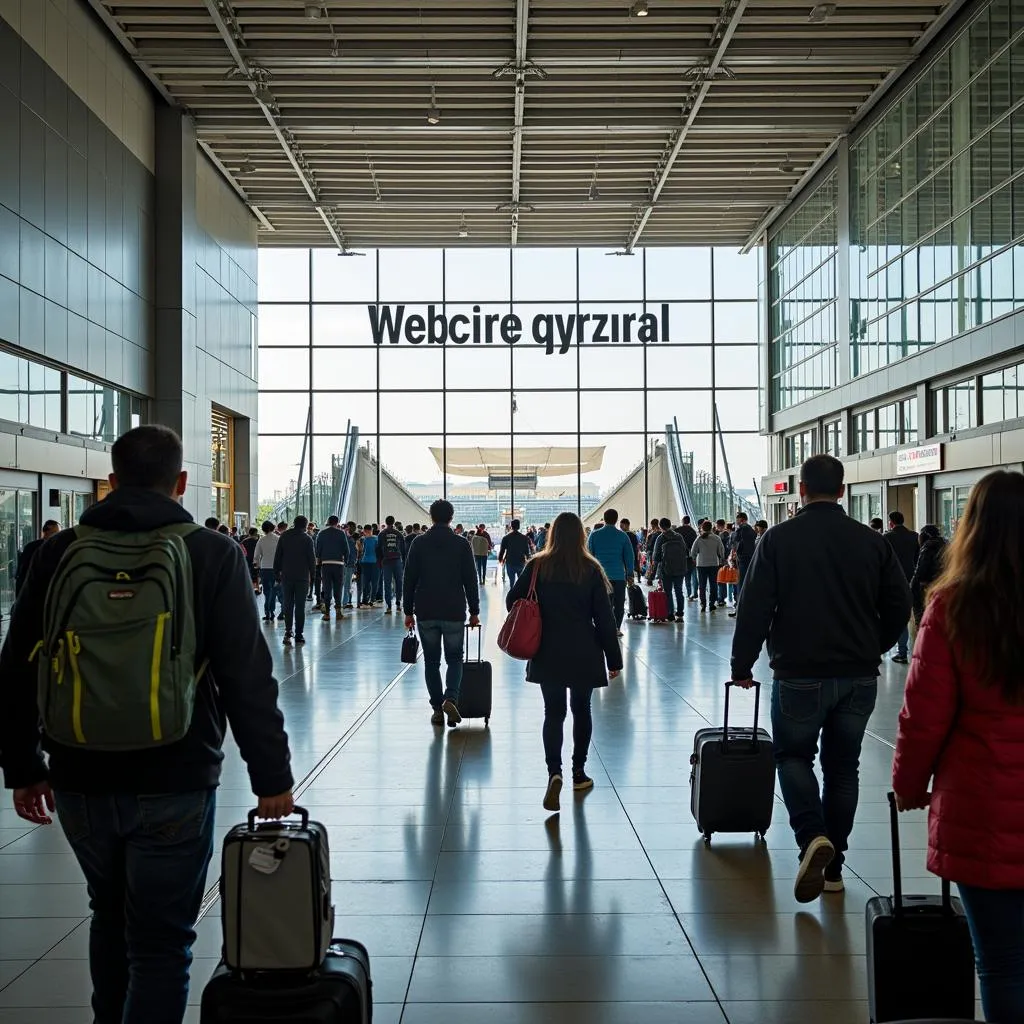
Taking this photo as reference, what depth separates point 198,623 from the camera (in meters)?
2.73

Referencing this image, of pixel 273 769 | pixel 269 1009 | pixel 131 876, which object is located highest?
pixel 273 769

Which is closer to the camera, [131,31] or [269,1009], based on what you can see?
[269,1009]

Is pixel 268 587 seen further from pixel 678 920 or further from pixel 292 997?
pixel 292 997

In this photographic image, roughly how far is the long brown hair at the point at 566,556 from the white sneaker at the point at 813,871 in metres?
2.17

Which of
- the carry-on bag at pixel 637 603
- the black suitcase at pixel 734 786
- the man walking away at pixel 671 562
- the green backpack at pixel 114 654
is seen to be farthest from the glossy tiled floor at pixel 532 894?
the man walking away at pixel 671 562

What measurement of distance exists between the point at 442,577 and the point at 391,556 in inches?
489

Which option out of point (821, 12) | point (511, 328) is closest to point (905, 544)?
point (821, 12)

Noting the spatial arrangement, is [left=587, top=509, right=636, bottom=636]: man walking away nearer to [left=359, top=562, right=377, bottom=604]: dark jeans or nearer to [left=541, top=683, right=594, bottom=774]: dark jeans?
[left=541, top=683, right=594, bottom=774]: dark jeans

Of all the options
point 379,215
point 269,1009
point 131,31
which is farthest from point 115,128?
point 269,1009

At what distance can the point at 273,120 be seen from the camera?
903 inches

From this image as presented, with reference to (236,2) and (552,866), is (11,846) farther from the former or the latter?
(236,2)

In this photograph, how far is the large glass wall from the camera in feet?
114

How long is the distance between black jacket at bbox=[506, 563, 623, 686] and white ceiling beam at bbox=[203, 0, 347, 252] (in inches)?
571

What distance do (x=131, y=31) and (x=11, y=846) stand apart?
56.4ft
